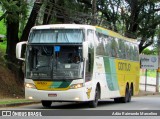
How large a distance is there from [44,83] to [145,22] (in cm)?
2557

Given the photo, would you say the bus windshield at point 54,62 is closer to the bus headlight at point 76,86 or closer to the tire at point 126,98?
the bus headlight at point 76,86

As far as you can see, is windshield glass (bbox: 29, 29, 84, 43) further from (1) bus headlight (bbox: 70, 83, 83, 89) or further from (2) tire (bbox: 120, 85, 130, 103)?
(2) tire (bbox: 120, 85, 130, 103)

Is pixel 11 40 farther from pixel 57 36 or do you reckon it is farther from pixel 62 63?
pixel 62 63

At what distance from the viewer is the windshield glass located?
72.0ft

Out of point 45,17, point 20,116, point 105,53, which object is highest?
point 45,17

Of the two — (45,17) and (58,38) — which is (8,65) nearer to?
(45,17)

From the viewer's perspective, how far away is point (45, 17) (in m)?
35.1

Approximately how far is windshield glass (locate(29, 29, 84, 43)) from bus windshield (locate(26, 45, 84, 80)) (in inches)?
12.7

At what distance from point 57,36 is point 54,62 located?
130 cm

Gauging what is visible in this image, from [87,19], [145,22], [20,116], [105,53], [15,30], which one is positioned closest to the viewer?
[20,116]

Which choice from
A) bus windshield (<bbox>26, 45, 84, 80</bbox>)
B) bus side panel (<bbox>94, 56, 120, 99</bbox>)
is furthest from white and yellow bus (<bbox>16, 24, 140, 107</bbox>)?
bus side panel (<bbox>94, 56, 120, 99</bbox>)

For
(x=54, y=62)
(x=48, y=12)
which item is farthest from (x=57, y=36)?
(x=48, y=12)

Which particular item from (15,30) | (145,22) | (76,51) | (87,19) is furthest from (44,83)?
(145,22)

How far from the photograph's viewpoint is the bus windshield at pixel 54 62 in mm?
21453
